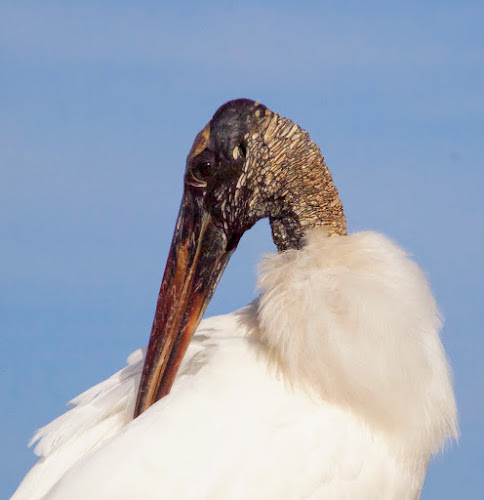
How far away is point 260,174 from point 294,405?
2.81 ft

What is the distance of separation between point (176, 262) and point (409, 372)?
93cm

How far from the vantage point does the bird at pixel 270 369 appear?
10.5 feet

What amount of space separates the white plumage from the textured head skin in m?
0.12

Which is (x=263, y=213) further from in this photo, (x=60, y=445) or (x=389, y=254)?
(x=60, y=445)

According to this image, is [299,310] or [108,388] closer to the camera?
[299,310]

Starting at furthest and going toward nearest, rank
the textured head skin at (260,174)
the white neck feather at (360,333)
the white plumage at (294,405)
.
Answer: the textured head skin at (260,174), the white neck feather at (360,333), the white plumage at (294,405)

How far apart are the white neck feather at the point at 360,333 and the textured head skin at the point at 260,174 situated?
0.37 feet

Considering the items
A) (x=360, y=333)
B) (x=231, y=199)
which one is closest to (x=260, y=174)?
(x=231, y=199)

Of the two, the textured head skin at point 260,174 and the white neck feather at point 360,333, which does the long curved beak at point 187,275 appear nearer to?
the textured head skin at point 260,174

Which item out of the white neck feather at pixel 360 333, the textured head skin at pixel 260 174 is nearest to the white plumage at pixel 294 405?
the white neck feather at pixel 360 333

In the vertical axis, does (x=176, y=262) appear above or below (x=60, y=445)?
above

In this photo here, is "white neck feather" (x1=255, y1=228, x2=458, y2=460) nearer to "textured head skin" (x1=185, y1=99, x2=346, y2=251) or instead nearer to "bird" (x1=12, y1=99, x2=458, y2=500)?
"bird" (x1=12, y1=99, x2=458, y2=500)

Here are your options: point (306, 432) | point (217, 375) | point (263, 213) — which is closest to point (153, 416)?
point (217, 375)

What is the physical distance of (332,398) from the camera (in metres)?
3.42
